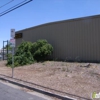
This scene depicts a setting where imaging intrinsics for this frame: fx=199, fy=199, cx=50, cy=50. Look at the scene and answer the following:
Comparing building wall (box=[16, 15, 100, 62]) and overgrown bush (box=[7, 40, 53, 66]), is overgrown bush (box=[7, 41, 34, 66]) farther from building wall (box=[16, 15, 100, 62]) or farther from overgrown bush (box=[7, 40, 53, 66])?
building wall (box=[16, 15, 100, 62])

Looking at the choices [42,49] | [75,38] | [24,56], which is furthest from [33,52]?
[75,38]

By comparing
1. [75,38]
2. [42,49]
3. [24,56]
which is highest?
[75,38]

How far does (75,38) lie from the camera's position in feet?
62.3

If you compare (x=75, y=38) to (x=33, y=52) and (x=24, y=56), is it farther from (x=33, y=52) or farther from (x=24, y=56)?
(x=24, y=56)

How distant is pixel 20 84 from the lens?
11859 mm

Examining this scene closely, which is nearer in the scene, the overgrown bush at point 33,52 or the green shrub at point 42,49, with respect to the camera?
the green shrub at point 42,49

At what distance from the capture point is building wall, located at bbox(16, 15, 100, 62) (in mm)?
17375

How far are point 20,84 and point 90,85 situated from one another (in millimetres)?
4157

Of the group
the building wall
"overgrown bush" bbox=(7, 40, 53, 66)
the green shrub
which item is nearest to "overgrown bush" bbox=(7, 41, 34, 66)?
"overgrown bush" bbox=(7, 40, 53, 66)

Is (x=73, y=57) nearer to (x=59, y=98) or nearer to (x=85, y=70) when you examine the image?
(x=85, y=70)

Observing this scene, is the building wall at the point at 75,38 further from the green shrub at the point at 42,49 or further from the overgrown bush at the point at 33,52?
the overgrown bush at the point at 33,52

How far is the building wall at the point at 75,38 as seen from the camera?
17.4 metres

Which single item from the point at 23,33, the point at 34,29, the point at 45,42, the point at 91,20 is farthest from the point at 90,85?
the point at 23,33

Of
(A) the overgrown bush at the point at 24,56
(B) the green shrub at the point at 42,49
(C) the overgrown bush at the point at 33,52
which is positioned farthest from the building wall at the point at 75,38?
(A) the overgrown bush at the point at 24,56
